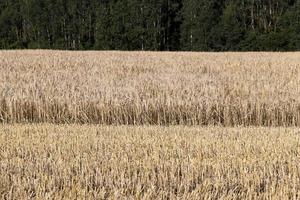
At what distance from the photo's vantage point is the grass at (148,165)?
207 inches

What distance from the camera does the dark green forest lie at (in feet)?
202

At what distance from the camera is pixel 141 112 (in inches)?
435

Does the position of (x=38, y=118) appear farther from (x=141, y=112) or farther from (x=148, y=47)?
(x=148, y=47)

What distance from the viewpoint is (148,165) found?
6051 mm

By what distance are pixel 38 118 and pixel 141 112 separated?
216cm

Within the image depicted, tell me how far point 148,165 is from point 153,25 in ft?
203

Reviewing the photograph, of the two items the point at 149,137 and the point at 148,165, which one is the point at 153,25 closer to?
the point at 149,137

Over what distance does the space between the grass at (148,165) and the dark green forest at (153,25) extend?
167ft

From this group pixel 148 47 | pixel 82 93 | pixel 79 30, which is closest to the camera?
pixel 82 93

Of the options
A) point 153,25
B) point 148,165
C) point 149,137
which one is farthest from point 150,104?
point 153,25

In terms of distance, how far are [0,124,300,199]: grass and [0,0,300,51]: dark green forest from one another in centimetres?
5081

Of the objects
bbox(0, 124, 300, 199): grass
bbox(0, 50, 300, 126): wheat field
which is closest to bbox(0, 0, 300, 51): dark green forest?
bbox(0, 50, 300, 126): wheat field

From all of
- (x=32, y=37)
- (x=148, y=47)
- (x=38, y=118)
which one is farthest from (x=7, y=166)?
(x=32, y=37)

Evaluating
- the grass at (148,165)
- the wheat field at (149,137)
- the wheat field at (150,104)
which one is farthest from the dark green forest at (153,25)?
the grass at (148,165)
